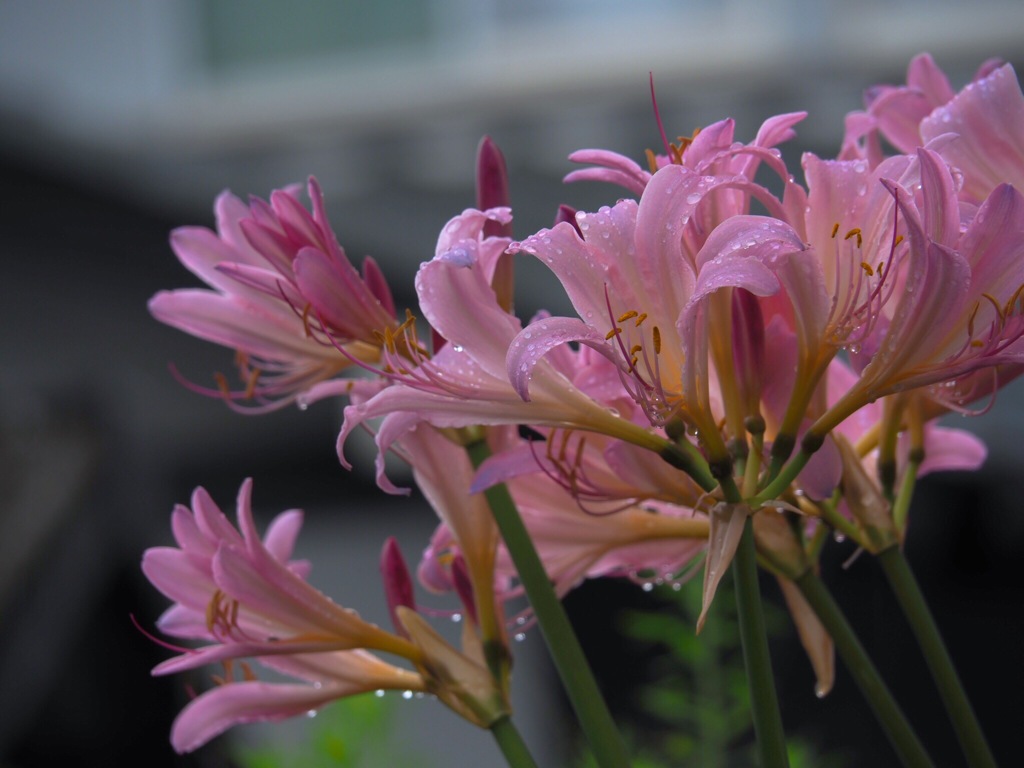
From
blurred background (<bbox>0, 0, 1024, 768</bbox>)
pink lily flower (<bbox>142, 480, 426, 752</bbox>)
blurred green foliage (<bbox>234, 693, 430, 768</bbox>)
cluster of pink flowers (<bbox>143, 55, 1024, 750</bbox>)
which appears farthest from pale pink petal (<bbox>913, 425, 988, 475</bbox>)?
blurred background (<bbox>0, 0, 1024, 768</bbox>)

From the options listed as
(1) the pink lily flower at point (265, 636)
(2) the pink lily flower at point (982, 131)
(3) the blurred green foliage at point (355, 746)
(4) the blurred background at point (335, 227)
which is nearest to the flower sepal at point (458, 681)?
(1) the pink lily flower at point (265, 636)

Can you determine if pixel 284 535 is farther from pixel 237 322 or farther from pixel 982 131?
pixel 982 131

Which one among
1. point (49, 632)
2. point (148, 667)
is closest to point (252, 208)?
point (49, 632)

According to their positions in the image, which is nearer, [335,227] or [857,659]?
[857,659]

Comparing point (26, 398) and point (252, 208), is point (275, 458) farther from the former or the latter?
Result: point (252, 208)

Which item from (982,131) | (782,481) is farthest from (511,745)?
(982,131)

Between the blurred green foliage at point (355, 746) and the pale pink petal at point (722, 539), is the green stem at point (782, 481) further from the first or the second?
the blurred green foliage at point (355, 746)

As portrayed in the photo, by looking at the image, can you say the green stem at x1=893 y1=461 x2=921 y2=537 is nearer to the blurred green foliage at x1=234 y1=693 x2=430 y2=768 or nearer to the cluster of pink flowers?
the cluster of pink flowers
